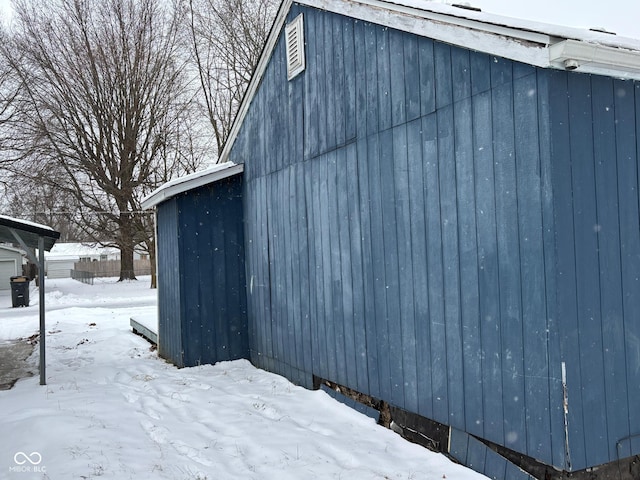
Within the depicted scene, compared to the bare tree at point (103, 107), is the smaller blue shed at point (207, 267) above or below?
below

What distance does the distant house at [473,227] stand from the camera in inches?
138

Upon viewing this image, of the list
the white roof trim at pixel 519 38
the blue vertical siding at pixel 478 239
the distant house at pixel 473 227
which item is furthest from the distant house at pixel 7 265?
the white roof trim at pixel 519 38

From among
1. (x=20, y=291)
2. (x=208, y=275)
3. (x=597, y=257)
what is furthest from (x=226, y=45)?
(x=597, y=257)

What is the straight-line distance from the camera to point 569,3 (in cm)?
933

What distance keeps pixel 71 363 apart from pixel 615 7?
1029 centimetres

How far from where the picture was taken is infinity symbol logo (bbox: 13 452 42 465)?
436 cm

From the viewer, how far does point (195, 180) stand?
798cm

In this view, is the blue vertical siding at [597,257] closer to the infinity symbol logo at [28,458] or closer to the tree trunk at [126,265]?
the infinity symbol logo at [28,458]

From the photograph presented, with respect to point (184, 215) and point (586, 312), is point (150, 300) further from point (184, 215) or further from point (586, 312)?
point (586, 312)

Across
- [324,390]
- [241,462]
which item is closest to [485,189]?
[241,462]

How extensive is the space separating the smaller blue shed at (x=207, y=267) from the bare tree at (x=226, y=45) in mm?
15469

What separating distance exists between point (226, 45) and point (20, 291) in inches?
517

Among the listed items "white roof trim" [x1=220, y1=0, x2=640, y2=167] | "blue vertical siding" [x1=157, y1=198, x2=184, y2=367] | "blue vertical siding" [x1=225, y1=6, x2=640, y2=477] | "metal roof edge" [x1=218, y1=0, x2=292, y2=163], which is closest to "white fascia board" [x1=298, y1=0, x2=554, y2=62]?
"white roof trim" [x1=220, y1=0, x2=640, y2=167]
